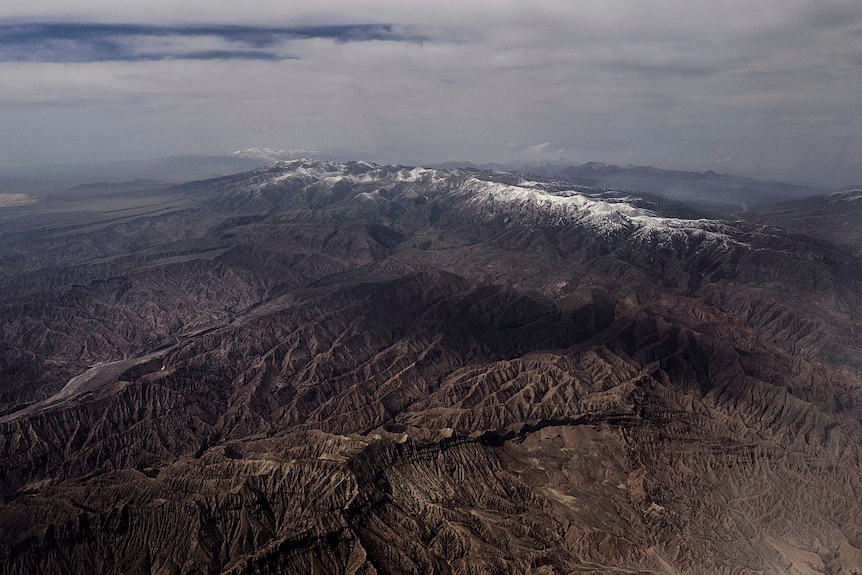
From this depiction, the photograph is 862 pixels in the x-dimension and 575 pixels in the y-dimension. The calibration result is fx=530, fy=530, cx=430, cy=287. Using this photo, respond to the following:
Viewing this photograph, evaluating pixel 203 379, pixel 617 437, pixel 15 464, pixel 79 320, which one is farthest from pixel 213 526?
pixel 79 320

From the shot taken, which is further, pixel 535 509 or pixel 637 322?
pixel 637 322

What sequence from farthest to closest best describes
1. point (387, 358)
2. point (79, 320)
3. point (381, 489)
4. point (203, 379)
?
point (79, 320), point (387, 358), point (203, 379), point (381, 489)

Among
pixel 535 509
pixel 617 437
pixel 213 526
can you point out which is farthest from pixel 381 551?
pixel 617 437

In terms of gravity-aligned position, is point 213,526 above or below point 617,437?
above

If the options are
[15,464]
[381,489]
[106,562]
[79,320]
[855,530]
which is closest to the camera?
[106,562]

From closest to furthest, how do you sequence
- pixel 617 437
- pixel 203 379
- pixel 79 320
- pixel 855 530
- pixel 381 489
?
1. pixel 381 489
2. pixel 855 530
3. pixel 617 437
4. pixel 203 379
5. pixel 79 320

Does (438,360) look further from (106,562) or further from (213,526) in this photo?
(106,562)

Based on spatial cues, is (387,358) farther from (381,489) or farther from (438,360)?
(381,489)

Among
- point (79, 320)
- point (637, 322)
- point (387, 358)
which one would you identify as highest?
point (637, 322)

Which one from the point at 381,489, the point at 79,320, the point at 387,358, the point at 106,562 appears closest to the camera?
the point at 106,562
